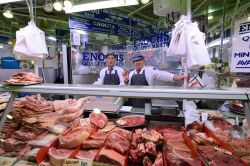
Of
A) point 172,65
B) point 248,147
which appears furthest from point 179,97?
point 172,65

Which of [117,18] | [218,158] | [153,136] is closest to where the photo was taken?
[218,158]

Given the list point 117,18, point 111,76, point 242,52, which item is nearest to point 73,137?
point 242,52

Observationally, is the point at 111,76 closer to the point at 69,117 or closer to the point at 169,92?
the point at 69,117

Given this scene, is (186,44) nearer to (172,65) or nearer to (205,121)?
(205,121)

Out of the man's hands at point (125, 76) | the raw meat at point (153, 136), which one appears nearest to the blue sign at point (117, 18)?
the man's hands at point (125, 76)

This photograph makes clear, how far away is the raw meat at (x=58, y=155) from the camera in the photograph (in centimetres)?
167

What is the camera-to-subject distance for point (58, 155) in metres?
1.73

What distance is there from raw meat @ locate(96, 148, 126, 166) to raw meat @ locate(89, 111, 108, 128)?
510 millimetres

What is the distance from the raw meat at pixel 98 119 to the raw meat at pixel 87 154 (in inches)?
15.4

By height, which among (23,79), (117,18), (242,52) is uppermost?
(117,18)

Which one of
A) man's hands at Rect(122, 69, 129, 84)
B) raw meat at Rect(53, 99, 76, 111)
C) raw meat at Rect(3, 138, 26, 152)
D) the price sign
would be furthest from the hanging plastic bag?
man's hands at Rect(122, 69, 129, 84)

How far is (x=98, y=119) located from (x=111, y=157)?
68cm

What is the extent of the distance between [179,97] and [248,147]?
33.8 inches

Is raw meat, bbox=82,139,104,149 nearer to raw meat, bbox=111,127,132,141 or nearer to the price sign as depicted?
raw meat, bbox=111,127,132,141
